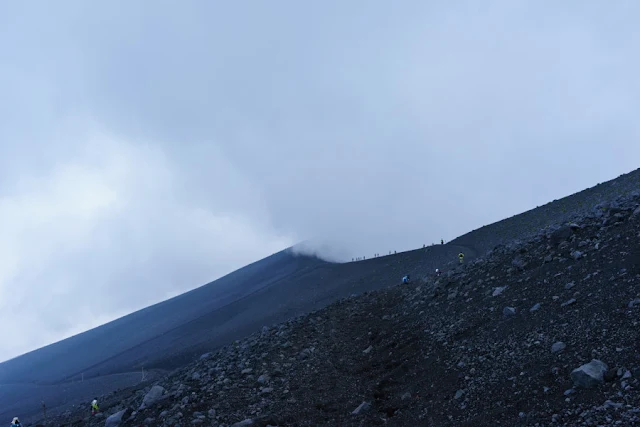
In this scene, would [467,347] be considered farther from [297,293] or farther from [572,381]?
[297,293]

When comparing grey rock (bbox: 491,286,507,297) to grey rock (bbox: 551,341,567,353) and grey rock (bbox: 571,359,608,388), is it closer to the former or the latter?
grey rock (bbox: 551,341,567,353)

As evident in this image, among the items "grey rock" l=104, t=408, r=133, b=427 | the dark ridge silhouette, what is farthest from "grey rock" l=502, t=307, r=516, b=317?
the dark ridge silhouette

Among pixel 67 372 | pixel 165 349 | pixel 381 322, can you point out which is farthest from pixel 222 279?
pixel 381 322

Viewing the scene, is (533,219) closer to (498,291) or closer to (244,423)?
(498,291)

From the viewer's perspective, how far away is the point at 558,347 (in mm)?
8320

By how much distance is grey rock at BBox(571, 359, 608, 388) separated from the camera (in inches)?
263

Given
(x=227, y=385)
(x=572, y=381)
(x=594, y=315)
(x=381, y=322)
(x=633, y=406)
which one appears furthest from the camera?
(x=381, y=322)

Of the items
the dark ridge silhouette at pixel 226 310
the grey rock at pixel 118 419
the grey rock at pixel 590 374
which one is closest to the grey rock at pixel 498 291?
the grey rock at pixel 590 374

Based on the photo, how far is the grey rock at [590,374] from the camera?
6.68 m

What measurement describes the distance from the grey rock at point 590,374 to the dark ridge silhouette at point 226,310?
21.7 m

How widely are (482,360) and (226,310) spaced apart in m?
65.7

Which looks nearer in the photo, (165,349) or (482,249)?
(482,249)

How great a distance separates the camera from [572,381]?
7.09m

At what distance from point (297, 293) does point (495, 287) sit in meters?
52.1
